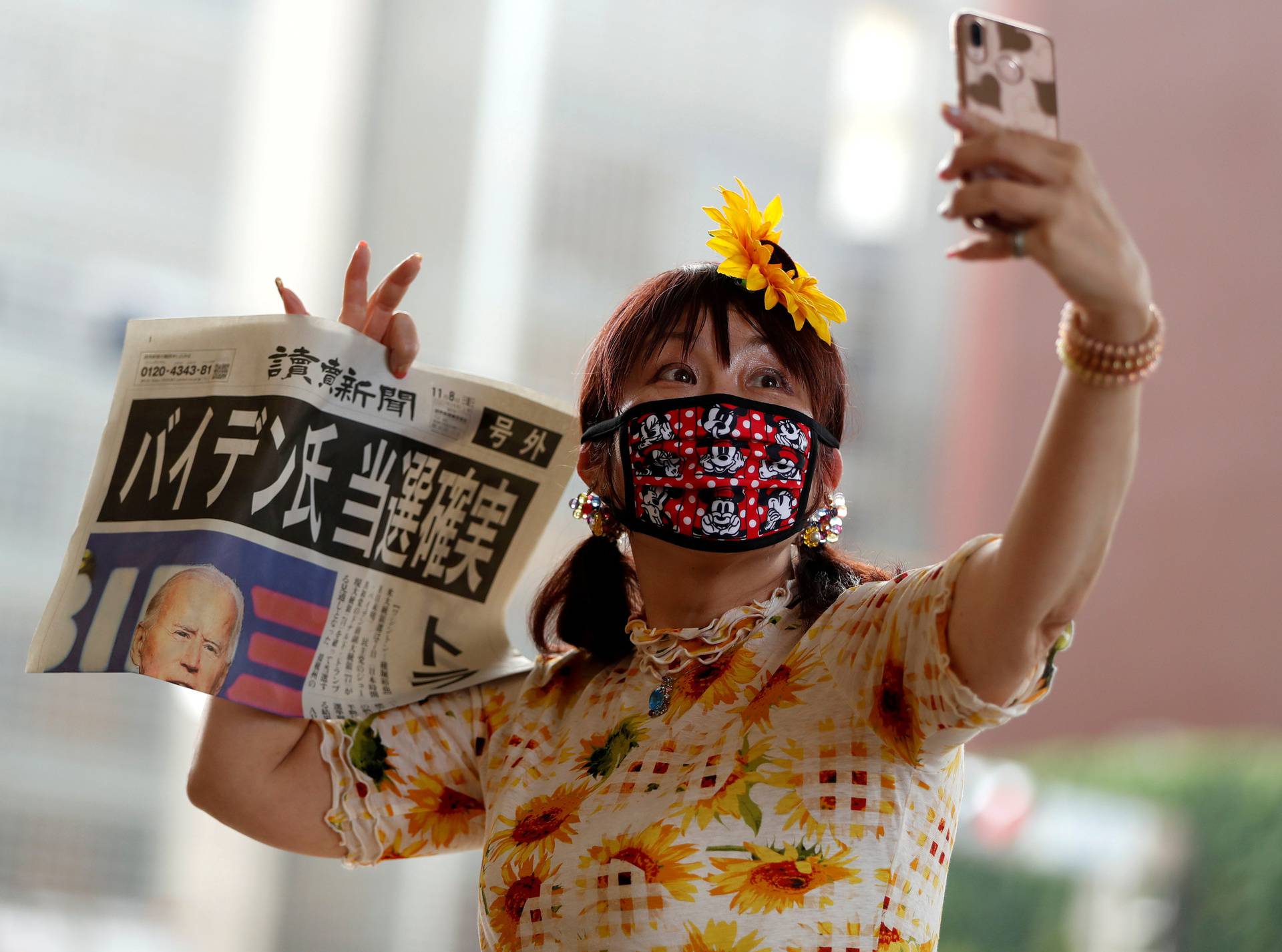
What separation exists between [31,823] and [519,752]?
21.3ft

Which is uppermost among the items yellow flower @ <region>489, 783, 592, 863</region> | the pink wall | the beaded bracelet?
the pink wall

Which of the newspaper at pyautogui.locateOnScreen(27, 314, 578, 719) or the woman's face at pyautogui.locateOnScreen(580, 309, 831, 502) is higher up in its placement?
the woman's face at pyautogui.locateOnScreen(580, 309, 831, 502)

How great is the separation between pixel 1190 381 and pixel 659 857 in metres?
7.90

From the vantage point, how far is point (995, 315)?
10.2 m

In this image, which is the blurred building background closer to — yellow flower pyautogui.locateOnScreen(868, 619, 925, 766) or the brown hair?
the brown hair

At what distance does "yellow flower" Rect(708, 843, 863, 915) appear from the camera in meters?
1.23

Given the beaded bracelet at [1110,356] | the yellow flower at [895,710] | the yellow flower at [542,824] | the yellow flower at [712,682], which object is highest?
the beaded bracelet at [1110,356]

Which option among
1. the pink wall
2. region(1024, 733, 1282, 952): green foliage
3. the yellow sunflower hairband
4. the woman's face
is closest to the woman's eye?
the woman's face

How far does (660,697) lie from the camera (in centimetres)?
145

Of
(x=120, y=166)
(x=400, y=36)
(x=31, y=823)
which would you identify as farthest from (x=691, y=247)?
(x=31, y=823)

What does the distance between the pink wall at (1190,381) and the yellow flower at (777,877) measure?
23.5ft

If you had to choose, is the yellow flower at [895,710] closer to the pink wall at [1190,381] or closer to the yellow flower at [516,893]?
the yellow flower at [516,893]

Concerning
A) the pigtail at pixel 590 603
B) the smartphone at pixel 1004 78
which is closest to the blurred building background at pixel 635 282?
the pigtail at pixel 590 603

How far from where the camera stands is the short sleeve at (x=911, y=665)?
1.14 m
